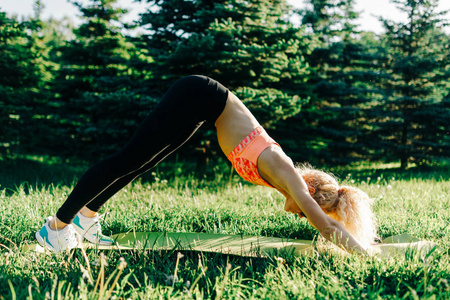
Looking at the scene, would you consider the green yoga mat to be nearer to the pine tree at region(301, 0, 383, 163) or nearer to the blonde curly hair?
the blonde curly hair

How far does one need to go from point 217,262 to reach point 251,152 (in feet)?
2.55

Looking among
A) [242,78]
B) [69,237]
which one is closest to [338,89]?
[242,78]

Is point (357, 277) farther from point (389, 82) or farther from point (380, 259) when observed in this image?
point (389, 82)

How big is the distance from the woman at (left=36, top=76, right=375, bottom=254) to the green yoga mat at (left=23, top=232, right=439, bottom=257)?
0.53ft

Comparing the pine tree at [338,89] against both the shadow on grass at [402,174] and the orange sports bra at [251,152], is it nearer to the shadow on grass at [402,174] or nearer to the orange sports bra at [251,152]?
the shadow on grass at [402,174]

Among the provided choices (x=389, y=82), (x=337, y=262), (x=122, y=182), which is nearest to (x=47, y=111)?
(x=122, y=182)

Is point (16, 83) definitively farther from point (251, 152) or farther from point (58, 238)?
point (251, 152)

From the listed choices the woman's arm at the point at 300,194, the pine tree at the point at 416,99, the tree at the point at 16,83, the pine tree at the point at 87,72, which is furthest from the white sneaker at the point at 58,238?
the pine tree at the point at 416,99

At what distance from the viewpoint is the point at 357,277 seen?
1.74 meters

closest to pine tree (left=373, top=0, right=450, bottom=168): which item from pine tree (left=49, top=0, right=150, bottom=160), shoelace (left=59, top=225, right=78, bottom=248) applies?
pine tree (left=49, top=0, right=150, bottom=160)

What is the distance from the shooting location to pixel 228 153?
252 cm

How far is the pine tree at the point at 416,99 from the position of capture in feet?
27.8

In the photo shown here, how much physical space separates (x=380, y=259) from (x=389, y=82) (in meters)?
9.31

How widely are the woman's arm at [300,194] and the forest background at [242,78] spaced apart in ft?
11.6
